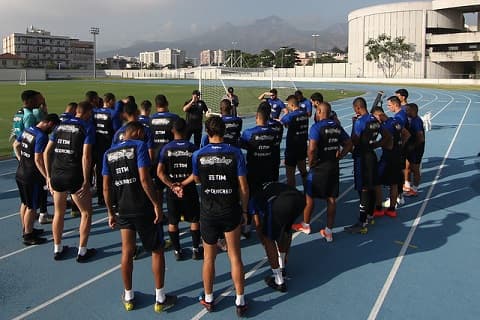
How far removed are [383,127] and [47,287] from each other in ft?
16.9

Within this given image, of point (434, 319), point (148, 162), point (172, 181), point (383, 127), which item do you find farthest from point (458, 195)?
point (148, 162)

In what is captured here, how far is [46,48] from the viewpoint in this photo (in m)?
141

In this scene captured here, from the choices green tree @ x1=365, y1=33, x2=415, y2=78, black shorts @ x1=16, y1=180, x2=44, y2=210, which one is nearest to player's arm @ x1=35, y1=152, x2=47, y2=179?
black shorts @ x1=16, y1=180, x2=44, y2=210

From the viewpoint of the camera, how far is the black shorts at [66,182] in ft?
17.2

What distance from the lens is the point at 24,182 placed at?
577 centimetres

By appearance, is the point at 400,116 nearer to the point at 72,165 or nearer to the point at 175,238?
the point at 175,238

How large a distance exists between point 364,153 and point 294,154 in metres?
1.38

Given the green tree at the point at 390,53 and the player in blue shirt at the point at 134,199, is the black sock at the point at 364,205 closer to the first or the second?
the player in blue shirt at the point at 134,199

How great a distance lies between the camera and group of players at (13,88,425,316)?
163 inches

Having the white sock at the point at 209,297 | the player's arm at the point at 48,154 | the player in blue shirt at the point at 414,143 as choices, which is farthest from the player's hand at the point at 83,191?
the player in blue shirt at the point at 414,143

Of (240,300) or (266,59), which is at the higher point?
(266,59)

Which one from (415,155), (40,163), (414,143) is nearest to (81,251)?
(40,163)

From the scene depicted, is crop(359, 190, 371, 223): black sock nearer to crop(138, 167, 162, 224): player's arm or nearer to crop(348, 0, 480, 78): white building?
crop(138, 167, 162, 224): player's arm

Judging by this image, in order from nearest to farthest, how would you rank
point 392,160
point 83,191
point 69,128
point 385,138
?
point 69,128 < point 83,191 < point 385,138 < point 392,160
